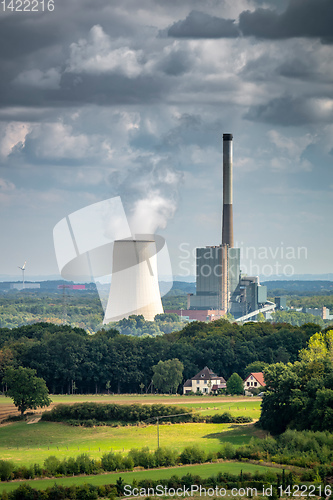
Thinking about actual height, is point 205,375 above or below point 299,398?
above

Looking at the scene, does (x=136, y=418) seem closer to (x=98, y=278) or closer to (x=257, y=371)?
(x=257, y=371)

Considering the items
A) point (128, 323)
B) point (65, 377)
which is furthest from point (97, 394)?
point (128, 323)

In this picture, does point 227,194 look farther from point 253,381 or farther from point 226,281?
point 253,381

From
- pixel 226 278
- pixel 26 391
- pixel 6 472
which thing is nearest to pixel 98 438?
pixel 26 391

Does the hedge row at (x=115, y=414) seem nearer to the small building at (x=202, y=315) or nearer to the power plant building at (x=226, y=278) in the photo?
the power plant building at (x=226, y=278)

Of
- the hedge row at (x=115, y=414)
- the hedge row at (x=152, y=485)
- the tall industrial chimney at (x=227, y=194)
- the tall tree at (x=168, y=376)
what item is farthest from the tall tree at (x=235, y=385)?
the tall industrial chimney at (x=227, y=194)

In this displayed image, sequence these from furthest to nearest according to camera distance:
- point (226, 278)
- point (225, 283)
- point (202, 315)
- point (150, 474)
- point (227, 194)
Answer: point (202, 315)
point (225, 283)
point (226, 278)
point (227, 194)
point (150, 474)

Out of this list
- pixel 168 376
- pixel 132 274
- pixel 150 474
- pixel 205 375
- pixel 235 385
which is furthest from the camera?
pixel 132 274
